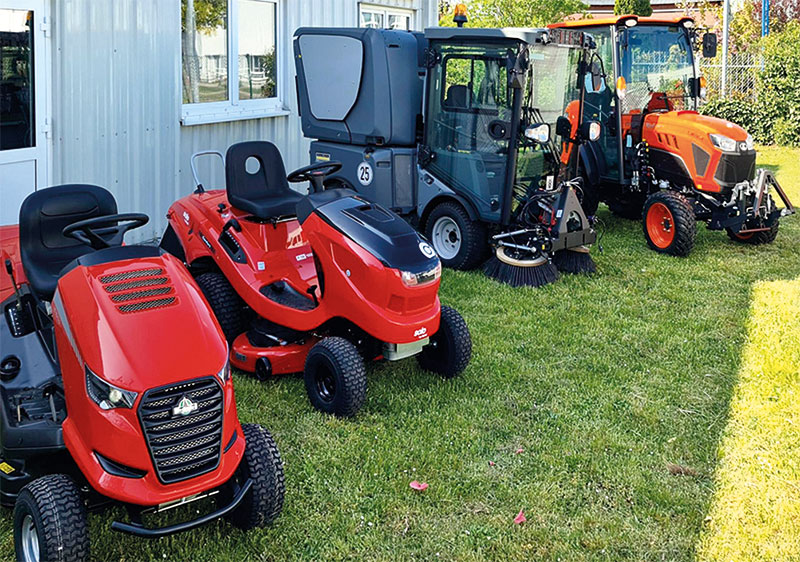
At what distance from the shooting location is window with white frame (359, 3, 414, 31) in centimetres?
1049

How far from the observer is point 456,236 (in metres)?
7.38

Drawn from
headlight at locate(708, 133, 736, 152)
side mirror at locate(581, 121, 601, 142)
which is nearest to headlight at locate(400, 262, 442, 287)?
side mirror at locate(581, 121, 601, 142)

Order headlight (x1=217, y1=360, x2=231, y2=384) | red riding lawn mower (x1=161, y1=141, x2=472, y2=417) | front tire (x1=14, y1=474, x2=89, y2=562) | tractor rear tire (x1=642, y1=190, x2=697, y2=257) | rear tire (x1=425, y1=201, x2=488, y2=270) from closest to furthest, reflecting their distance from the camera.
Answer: front tire (x1=14, y1=474, x2=89, y2=562), headlight (x1=217, y1=360, x2=231, y2=384), red riding lawn mower (x1=161, y1=141, x2=472, y2=417), rear tire (x1=425, y1=201, x2=488, y2=270), tractor rear tire (x1=642, y1=190, x2=697, y2=257)

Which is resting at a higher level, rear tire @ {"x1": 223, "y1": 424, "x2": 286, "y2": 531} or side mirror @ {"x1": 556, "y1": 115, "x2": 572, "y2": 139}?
side mirror @ {"x1": 556, "y1": 115, "x2": 572, "y2": 139}

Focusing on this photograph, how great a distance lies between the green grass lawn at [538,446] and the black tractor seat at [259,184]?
1.05 m

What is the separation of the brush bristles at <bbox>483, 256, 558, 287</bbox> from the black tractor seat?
210 centimetres

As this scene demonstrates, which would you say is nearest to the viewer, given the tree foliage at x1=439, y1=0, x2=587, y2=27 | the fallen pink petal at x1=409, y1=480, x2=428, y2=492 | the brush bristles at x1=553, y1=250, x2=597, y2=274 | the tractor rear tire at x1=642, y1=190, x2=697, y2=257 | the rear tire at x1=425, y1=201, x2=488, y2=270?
the fallen pink petal at x1=409, y1=480, x2=428, y2=492

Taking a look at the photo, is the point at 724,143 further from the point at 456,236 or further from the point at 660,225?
the point at 456,236

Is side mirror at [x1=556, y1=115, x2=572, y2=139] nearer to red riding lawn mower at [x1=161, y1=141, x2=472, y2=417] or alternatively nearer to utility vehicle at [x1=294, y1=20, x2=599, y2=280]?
utility vehicle at [x1=294, y1=20, x2=599, y2=280]

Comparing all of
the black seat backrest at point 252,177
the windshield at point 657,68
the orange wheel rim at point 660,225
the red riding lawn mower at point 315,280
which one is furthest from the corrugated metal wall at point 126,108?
the orange wheel rim at point 660,225

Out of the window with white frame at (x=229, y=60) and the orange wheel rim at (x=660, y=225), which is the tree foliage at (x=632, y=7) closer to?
the orange wheel rim at (x=660, y=225)

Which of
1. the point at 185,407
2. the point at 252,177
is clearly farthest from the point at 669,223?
the point at 185,407

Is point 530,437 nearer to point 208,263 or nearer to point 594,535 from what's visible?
point 594,535

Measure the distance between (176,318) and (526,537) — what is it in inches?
64.0
